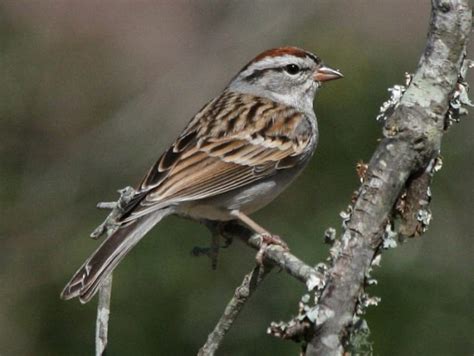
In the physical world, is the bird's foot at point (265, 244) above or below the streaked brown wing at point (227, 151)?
below

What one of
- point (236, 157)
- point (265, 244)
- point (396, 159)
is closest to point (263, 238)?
point (265, 244)

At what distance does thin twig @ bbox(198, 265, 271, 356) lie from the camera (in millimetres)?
3420

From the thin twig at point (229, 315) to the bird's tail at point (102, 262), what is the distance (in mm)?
612

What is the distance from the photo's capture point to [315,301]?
2877 mm

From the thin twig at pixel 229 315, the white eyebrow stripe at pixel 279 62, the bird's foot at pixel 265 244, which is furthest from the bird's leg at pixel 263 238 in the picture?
the white eyebrow stripe at pixel 279 62

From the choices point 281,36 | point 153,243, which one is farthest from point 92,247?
point 281,36

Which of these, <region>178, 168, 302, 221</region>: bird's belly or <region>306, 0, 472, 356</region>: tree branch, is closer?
<region>306, 0, 472, 356</region>: tree branch

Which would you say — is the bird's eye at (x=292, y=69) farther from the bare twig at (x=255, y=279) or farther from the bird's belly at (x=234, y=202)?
the bare twig at (x=255, y=279)

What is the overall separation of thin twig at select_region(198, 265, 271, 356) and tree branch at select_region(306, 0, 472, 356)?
61 cm

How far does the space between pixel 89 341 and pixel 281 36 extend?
249 cm

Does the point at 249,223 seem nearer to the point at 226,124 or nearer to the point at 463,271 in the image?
the point at 226,124

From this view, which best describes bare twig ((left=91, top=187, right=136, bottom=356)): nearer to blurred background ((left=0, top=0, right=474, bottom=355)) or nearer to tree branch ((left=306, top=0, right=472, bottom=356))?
tree branch ((left=306, top=0, right=472, bottom=356))

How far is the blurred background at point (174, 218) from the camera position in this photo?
5.07 metres

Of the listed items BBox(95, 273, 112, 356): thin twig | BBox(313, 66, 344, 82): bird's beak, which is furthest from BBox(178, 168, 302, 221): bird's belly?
BBox(95, 273, 112, 356): thin twig
